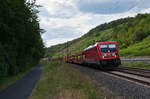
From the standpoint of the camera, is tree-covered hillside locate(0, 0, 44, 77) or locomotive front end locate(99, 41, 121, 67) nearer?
tree-covered hillside locate(0, 0, 44, 77)

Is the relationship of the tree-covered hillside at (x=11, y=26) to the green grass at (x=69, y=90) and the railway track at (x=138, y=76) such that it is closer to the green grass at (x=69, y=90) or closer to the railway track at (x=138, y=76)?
the green grass at (x=69, y=90)

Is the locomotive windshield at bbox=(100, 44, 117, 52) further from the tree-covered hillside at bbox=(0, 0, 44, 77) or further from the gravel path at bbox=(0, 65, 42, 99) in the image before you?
the tree-covered hillside at bbox=(0, 0, 44, 77)

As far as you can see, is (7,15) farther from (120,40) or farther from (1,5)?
(120,40)

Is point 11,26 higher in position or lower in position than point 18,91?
higher

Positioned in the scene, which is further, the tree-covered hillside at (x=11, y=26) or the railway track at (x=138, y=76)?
the tree-covered hillside at (x=11, y=26)

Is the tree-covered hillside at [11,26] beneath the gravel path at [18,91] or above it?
above

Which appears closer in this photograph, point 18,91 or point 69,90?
point 69,90

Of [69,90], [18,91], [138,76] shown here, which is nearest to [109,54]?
[138,76]

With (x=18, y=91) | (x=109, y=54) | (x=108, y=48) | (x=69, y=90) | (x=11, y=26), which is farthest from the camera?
(x=108, y=48)

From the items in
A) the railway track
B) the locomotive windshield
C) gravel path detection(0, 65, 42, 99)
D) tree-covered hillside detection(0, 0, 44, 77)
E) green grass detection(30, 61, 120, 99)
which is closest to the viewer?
green grass detection(30, 61, 120, 99)

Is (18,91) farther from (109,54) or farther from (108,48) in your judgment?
(108,48)

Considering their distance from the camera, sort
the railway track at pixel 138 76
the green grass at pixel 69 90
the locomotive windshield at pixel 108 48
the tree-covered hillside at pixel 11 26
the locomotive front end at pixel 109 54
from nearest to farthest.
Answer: the green grass at pixel 69 90 → the railway track at pixel 138 76 → the tree-covered hillside at pixel 11 26 → the locomotive front end at pixel 109 54 → the locomotive windshield at pixel 108 48

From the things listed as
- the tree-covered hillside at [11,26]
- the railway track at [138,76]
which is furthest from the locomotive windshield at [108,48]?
the tree-covered hillside at [11,26]

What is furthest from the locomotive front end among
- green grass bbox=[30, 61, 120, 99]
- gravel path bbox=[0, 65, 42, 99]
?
gravel path bbox=[0, 65, 42, 99]
